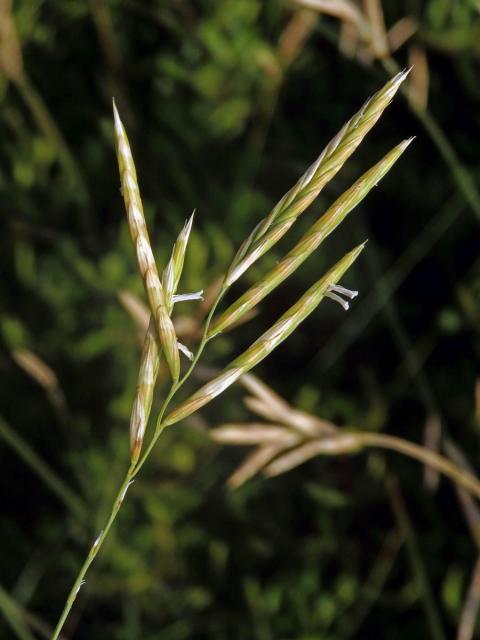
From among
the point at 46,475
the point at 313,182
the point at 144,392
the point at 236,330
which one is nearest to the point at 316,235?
the point at 313,182

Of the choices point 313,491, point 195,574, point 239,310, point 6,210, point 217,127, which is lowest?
point 195,574

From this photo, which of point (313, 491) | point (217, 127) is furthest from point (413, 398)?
point (217, 127)

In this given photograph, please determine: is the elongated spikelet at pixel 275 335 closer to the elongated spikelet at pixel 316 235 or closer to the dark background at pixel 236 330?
the elongated spikelet at pixel 316 235

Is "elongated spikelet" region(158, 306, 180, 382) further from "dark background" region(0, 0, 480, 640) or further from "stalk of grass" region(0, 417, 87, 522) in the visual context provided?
"dark background" region(0, 0, 480, 640)

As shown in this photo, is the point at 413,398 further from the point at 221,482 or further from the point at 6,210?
the point at 6,210

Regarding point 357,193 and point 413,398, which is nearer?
point 357,193

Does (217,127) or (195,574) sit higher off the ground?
(217,127)

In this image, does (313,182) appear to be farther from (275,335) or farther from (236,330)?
(236,330)

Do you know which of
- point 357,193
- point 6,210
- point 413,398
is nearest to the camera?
point 357,193
